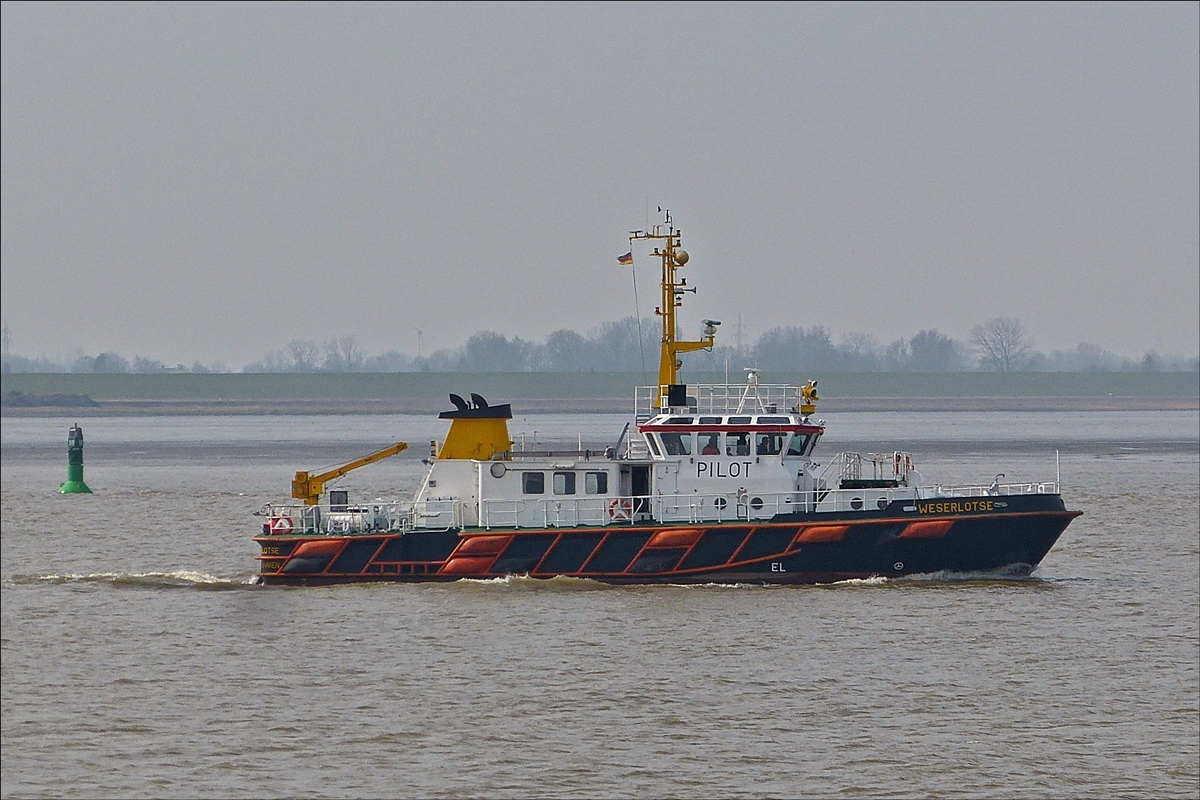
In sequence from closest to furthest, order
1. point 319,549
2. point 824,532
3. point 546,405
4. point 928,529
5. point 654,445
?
point 824,532 → point 928,529 → point 319,549 → point 654,445 → point 546,405

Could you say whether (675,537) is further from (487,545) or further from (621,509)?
(487,545)

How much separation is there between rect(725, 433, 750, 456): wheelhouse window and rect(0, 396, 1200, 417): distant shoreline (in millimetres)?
125294

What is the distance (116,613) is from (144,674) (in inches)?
257

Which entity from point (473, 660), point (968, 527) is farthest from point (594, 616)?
point (968, 527)

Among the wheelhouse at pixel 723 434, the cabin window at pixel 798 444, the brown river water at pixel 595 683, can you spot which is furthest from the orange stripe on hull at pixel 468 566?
the cabin window at pixel 798 444

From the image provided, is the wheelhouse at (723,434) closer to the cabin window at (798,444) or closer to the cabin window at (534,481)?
the cabin window at (798,444)

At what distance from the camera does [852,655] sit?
28.6m

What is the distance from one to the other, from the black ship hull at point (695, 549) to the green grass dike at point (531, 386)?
134 m

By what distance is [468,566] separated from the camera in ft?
117

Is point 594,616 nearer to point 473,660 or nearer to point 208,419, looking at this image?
point 473,660

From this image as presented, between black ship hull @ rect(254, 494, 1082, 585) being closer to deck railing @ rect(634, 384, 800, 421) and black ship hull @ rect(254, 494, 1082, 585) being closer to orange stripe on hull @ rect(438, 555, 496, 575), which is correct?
orange stripe on hull @ rect(438, 555, 496, 575)

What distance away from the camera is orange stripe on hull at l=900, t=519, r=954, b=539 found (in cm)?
3569

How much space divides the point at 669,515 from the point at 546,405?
442 feet

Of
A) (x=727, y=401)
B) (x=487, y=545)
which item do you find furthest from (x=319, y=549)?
(x=727, y=401)
